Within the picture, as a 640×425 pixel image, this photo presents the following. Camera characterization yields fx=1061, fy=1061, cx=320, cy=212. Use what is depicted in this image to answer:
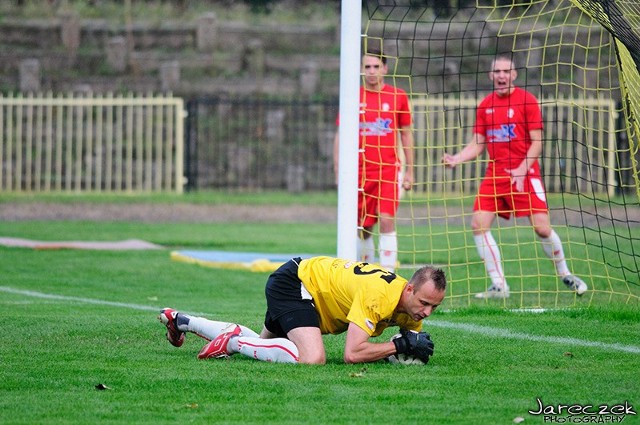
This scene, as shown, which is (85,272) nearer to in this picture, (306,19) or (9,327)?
(9,327)

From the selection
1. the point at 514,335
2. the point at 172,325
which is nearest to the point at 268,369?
the point at 172,325

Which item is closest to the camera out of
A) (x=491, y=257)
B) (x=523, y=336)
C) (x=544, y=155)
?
(x=523, y=336)

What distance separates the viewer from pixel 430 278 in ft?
20.7

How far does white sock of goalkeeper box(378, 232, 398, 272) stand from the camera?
11.0m

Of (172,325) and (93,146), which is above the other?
(93,146)

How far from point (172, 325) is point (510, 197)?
16.3ft

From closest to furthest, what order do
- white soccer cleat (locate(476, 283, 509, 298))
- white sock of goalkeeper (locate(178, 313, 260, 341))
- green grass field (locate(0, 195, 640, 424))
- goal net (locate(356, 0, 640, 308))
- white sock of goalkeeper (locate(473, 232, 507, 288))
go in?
green grass field (locate(0, 195, 640, 424)) < white sock of goalkeeper (locate(178, 313, 260, 341)) < goal net (locate(356, 0, 640, 308)) < white soccer cleat (locate(476, 283, 509, 298)) < white sock of goalkeeper (locate(473, 232, 507, 288))

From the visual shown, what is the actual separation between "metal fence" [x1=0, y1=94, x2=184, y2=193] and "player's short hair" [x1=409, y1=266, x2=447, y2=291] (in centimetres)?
1976

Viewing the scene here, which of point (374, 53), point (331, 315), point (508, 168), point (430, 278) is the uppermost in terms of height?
point (374, 53)

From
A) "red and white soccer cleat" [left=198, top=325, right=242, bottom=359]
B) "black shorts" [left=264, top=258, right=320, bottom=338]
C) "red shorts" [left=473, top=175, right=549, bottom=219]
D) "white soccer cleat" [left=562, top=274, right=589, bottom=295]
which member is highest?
"red shorts" [left=473, top=175, right=549, bottom=219]

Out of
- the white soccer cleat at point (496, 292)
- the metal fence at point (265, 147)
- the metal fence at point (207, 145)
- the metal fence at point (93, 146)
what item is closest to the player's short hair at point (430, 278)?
the white soccer cleat at point (496, 292)

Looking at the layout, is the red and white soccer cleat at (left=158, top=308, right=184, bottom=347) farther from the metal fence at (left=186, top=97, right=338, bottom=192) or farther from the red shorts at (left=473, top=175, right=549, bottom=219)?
the metal fence at (left=186, top=97, right=338, bottom=192)

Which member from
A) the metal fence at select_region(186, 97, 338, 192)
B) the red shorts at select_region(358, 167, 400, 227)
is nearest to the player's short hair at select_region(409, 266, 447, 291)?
the red shorts at select_region(358, 167, 400, 227)

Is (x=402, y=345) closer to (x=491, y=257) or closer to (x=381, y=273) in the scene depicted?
(x=381, y=273)
